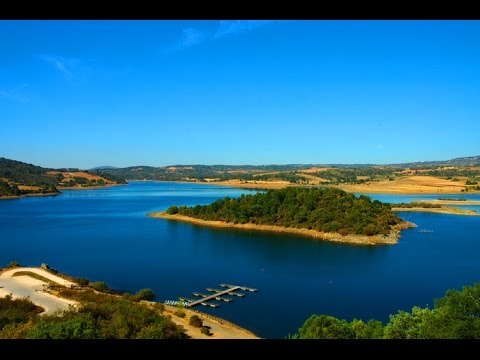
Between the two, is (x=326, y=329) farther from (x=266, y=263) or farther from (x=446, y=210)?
(x=446, y=210)

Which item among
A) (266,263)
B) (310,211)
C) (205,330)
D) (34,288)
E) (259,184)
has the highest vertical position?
(259,184)

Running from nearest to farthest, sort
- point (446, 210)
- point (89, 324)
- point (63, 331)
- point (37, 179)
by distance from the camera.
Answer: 1. point (63, 331)
2. point (89, 324)
3. point (446, 210)
4. point (37, 179)

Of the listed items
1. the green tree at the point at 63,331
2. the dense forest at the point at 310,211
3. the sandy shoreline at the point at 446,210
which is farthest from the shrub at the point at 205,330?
the sandy shoreline at the point at 446,210

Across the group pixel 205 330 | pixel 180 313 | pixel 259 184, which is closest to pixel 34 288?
pixel 180 313

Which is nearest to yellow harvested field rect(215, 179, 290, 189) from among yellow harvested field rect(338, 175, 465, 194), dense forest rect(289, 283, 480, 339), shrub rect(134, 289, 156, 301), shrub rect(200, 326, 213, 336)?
yellow harvested field rect(338, 175, 465, 194)

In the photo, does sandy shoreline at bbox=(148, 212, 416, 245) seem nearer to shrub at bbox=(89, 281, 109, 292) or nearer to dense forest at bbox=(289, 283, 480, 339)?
shrub at bbox=(89, 281, 109, 292)

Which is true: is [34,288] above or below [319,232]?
above
